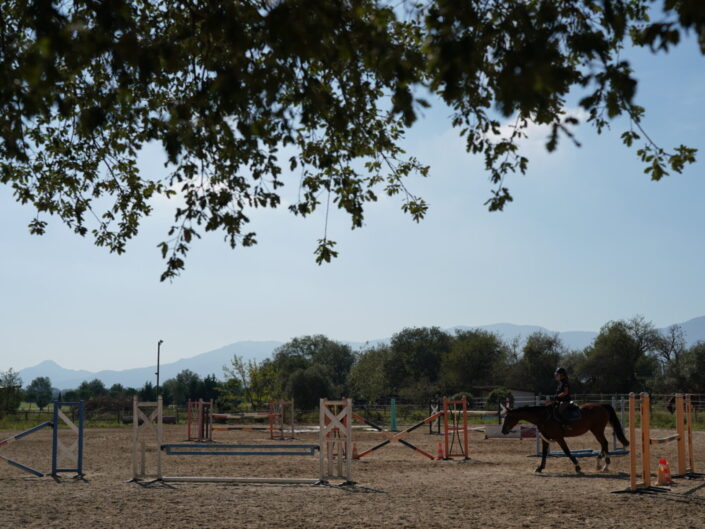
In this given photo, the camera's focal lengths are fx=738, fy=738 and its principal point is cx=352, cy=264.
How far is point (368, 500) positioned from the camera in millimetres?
10727

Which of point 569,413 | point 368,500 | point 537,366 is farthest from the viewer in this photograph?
point 537,366

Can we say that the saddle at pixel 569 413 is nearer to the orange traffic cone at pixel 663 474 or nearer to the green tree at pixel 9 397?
the orange traffic cone at pixel 663 474

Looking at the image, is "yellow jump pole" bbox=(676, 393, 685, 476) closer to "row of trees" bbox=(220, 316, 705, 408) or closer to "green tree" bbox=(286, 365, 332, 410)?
"row of trees" bbox=(220, 316, 705, 408)

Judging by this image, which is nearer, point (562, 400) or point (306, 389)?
point (562, 400)

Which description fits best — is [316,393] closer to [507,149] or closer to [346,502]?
[346,502]

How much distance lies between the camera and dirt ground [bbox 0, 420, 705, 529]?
891 centimetres

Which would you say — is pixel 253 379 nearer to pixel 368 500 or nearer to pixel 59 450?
pixel 59 450

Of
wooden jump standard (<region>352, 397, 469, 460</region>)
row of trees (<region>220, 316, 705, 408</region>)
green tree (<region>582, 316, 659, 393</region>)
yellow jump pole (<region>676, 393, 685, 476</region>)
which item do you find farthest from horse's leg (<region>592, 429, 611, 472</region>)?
green tree (<region>582, 316, 659, 393</region>)

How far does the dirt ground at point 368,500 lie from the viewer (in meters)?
8.91

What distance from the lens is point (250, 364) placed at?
64062mm

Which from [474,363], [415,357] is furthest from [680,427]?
[415,357]

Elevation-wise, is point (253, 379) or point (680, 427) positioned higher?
point (680, 427)

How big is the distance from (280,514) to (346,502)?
4.55ft

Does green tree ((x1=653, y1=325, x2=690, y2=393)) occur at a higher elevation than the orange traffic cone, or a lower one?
higher
